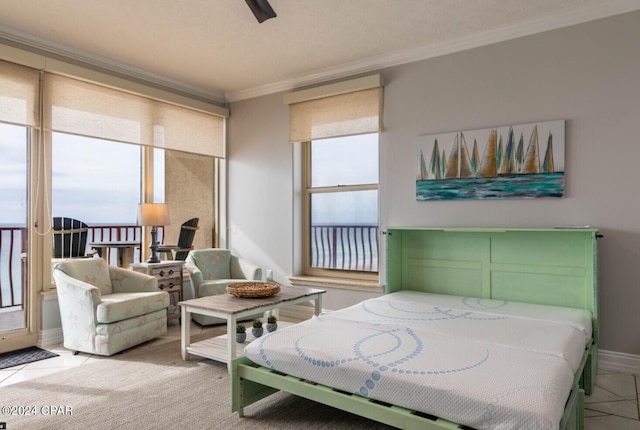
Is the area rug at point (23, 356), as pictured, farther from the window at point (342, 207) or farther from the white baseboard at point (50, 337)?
the window at point (342, 207)

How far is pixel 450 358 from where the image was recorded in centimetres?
185

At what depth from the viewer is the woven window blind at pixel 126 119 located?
142 inches

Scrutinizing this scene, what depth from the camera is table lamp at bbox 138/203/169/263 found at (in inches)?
159

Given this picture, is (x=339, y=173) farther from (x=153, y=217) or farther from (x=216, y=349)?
(x=216, y=349)

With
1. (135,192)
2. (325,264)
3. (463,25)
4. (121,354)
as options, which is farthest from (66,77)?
(463,25)

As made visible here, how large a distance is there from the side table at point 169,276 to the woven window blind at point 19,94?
1.51 meters

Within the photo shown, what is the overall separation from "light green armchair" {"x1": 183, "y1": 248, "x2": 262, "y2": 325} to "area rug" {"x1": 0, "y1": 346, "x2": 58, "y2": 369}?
124 centimetres

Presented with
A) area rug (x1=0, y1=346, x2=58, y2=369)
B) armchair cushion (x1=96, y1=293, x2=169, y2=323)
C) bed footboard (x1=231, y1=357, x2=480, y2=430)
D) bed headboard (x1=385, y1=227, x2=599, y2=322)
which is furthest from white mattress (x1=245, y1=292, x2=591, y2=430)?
area rug (x1=0, y1=346, x2=58, y2=369)

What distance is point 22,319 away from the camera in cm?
359

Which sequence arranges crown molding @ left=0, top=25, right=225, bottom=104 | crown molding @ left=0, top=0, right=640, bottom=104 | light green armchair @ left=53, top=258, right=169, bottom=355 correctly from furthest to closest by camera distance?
crown molding @ left=0, top=25, right=225, bottom=104 → light green armchair @ left=53, top=258, right=169, bottom=355 → crown molding @ left=0, top=0, right=640, bottom=104

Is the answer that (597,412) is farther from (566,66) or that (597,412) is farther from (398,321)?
(566,66)

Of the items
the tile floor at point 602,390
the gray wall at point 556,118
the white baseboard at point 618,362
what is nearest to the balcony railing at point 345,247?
the gray wall at point 556,118

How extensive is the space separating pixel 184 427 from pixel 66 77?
122 inches

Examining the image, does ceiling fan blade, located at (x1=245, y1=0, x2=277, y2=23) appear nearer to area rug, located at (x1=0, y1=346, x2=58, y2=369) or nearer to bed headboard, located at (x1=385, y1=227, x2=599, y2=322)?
bed headboard, located at (x1=385, y1=227, x2=599, y2=322)
